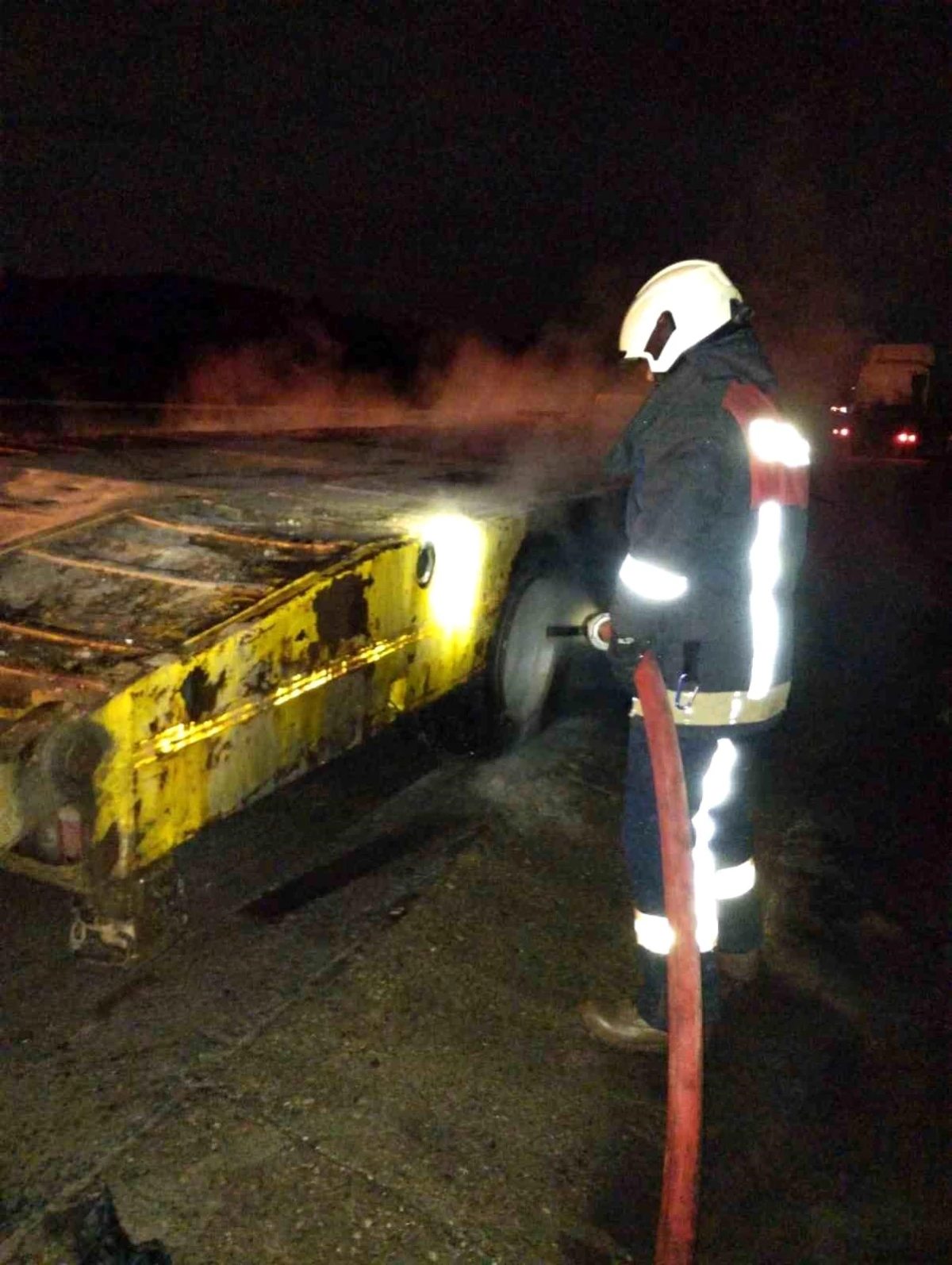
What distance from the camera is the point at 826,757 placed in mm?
5160

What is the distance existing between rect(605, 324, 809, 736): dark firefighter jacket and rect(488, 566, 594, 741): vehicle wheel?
1.62m

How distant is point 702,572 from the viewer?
270cm

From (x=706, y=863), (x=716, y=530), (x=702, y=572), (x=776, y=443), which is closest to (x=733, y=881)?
(x=706, y=863)

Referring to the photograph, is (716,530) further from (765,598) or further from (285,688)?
(285,688)

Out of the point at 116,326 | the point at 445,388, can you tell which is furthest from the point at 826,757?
the point at 116,326

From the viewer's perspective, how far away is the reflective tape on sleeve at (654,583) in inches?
100

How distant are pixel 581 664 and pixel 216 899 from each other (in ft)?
11.1

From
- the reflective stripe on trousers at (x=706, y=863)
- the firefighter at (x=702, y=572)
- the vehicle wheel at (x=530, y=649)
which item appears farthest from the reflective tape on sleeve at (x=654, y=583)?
the vehicle wheel at (x=530, y=649)

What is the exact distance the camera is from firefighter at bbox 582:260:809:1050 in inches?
101

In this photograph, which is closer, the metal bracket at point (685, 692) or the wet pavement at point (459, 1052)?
the wet pavement at point (459, 1052)

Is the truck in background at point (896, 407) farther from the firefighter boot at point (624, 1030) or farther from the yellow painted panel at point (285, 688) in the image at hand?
the firefighter boot at point (624, 1030)

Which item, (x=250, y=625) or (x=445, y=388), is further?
(x=445, y=388)

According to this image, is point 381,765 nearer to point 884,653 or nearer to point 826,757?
point 826,757

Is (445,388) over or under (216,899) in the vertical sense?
over
